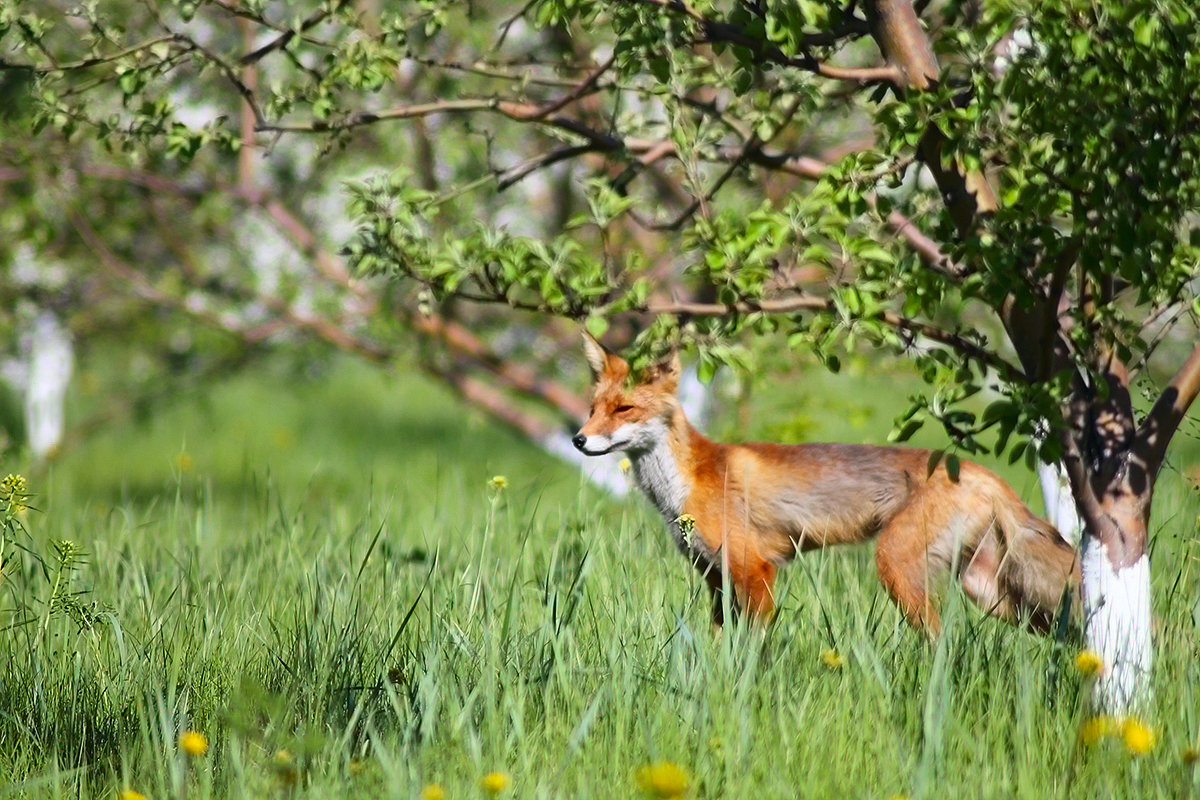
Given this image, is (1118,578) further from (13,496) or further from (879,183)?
(13,496)

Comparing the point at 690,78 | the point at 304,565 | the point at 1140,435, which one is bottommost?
the point at 304,565

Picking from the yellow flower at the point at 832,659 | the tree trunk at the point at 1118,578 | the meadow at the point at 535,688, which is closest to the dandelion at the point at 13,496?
the meadow at the point at 535,688

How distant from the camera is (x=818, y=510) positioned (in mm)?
4957

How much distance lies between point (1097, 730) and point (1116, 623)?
70cm

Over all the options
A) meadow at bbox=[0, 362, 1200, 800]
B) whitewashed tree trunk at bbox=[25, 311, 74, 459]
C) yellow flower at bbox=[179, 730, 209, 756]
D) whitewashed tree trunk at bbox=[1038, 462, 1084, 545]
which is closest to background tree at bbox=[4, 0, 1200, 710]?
meadow at bbox=[0, 362, 1200, 800]

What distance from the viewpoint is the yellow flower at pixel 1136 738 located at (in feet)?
9.12

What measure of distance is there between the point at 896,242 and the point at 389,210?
4.87 feet

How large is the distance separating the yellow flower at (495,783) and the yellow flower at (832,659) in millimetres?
986

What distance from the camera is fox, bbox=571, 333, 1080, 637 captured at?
175 inches

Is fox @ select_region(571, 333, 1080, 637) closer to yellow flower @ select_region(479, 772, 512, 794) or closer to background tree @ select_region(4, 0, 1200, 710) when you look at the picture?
background tree @ select_region(4, 0, 1200, 710)

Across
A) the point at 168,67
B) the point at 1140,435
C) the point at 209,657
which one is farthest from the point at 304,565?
the point at 1140,435

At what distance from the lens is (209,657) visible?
3.72 m

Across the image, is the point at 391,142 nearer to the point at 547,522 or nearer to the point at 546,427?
the point at 546,427

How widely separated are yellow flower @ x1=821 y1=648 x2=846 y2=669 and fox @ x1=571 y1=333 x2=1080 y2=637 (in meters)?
0.63
